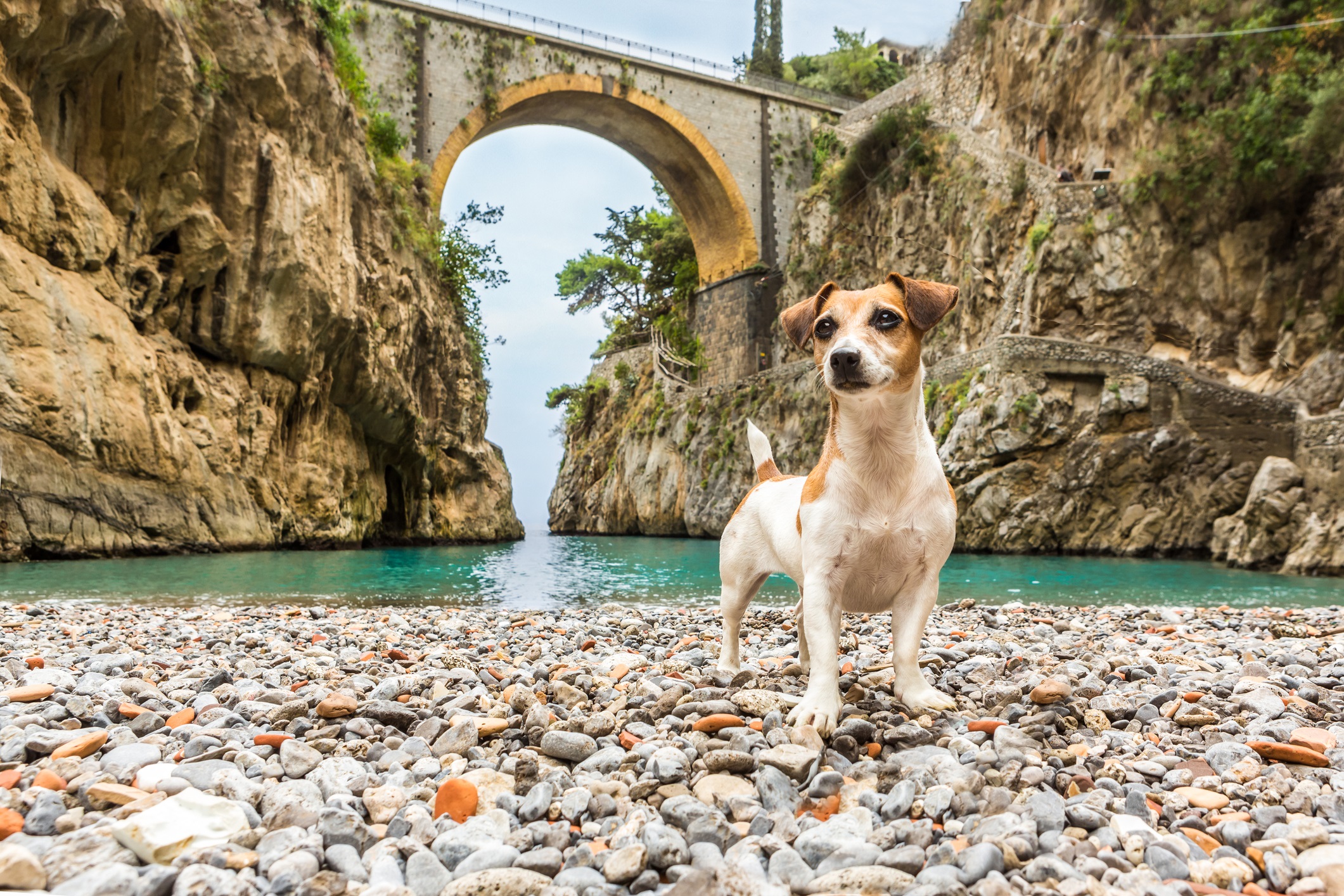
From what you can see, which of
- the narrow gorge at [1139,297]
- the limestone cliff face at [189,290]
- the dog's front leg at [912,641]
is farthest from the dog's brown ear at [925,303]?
the narrow gorge at [1139,297]

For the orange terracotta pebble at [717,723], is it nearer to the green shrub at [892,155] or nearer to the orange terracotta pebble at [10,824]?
the orange terracotta pebble at [10,824]

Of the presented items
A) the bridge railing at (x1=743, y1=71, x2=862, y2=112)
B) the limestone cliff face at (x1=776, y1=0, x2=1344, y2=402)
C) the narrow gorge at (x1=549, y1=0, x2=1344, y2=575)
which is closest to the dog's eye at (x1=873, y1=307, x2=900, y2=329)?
the narrow gorge at (x1=549, y1=0, x2=1344, y2=575)

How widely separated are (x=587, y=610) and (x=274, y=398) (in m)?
12.1

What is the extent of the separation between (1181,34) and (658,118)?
17624 millimetres

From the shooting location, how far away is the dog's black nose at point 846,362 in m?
2.41

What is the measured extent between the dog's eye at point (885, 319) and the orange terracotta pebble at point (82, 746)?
106 inches

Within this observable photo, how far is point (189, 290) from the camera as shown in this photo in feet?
47.8

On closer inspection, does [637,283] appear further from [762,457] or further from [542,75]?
[762,457]

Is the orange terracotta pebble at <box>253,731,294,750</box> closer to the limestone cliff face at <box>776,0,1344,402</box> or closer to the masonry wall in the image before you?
the limestone cliff face at <box>776,0,1344,402</box>

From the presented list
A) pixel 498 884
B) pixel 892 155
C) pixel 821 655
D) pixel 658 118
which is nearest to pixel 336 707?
pixel 498 884

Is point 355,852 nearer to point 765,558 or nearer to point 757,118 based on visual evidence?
point 765,558

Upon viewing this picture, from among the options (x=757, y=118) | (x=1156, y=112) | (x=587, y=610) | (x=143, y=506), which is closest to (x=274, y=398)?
(x=143, y=506)

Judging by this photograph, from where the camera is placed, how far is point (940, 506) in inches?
105

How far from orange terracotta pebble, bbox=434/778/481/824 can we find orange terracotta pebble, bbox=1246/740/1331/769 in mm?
2129
